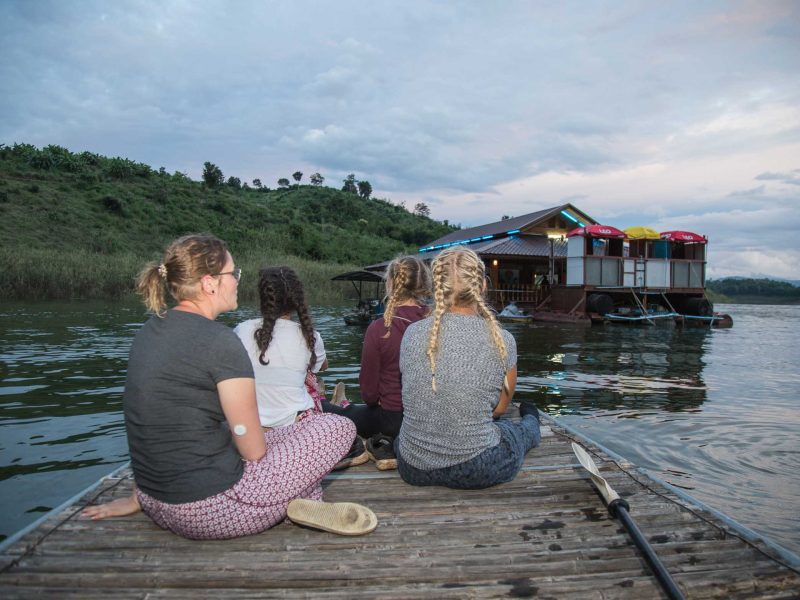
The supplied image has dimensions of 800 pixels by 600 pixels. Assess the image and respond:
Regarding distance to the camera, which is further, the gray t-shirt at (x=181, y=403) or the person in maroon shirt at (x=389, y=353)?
the person in maroon shirt at (x=389, y=353)

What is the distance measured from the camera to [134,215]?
46.3 m

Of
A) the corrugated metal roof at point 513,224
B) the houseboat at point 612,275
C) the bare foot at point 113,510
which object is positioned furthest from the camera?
the corrugated metal roof at point 513,224

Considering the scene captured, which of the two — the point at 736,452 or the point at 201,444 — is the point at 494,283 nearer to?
the point at 736,452


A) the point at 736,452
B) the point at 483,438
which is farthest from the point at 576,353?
the point at 483,438

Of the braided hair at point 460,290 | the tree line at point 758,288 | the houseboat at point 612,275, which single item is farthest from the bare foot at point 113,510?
the tree line at point 758,288

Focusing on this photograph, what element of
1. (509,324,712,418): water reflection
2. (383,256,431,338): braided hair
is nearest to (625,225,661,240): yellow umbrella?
(509,324,712,418): water reflection

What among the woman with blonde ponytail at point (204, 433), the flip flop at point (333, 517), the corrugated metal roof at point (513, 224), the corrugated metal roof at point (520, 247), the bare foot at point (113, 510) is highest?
the corrugated metal roof at point (513, 224)

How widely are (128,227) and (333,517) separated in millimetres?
46958

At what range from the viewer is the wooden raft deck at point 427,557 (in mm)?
2260

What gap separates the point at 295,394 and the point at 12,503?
8.33ft

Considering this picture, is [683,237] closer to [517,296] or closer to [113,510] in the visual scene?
[517,296]

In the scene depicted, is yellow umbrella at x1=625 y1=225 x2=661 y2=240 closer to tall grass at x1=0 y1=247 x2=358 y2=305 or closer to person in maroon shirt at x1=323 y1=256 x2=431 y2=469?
tall grass at x1=0 y1=247 x2=358 y2=305

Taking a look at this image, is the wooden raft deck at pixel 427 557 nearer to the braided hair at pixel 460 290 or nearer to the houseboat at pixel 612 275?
the braided hair at pixel 460 290

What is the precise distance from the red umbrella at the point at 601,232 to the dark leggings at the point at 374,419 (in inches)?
795
